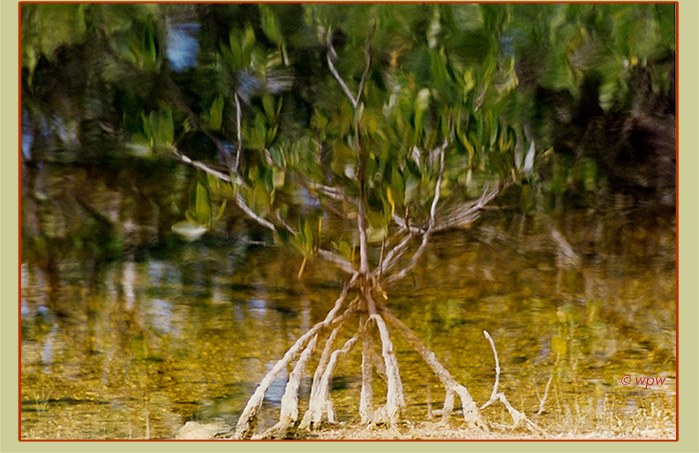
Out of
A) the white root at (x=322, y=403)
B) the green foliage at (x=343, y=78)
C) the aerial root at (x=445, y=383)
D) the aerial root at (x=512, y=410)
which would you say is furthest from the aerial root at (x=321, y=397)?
the aerial root at (x=512, y=410)

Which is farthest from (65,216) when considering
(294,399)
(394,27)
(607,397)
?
(607,397)

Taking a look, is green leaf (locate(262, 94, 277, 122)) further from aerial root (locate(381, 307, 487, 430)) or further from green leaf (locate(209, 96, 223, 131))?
aerial root (locate(381, 307, 487, 430))

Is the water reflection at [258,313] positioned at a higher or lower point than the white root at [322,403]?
higher

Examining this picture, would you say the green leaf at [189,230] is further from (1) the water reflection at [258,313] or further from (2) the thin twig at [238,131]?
(2) the thin twig at [238,131]

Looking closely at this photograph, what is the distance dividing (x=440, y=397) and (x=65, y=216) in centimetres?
120

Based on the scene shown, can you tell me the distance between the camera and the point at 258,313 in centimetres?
215

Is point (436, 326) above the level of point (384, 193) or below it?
below

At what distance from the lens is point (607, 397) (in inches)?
84.7

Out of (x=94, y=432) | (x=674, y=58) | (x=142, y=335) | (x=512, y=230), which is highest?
(x=674, y=58)

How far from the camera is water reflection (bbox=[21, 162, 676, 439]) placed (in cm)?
214

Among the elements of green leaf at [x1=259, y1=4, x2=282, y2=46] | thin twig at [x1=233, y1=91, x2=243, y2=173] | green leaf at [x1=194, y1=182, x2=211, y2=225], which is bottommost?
green leaf at [x1=194, y1=182, x2=211, y2=225]

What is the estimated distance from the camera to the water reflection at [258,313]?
2.14 m

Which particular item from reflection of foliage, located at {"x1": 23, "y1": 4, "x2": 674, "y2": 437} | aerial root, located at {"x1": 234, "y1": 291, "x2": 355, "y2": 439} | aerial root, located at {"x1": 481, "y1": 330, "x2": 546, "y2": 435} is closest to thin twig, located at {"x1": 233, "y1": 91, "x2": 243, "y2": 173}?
reflection of foliage, located at {"x1": 23, "y1": 4, "x2": 674, "y2": 437}

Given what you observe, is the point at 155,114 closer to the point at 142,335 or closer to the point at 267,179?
the point at 267,179
